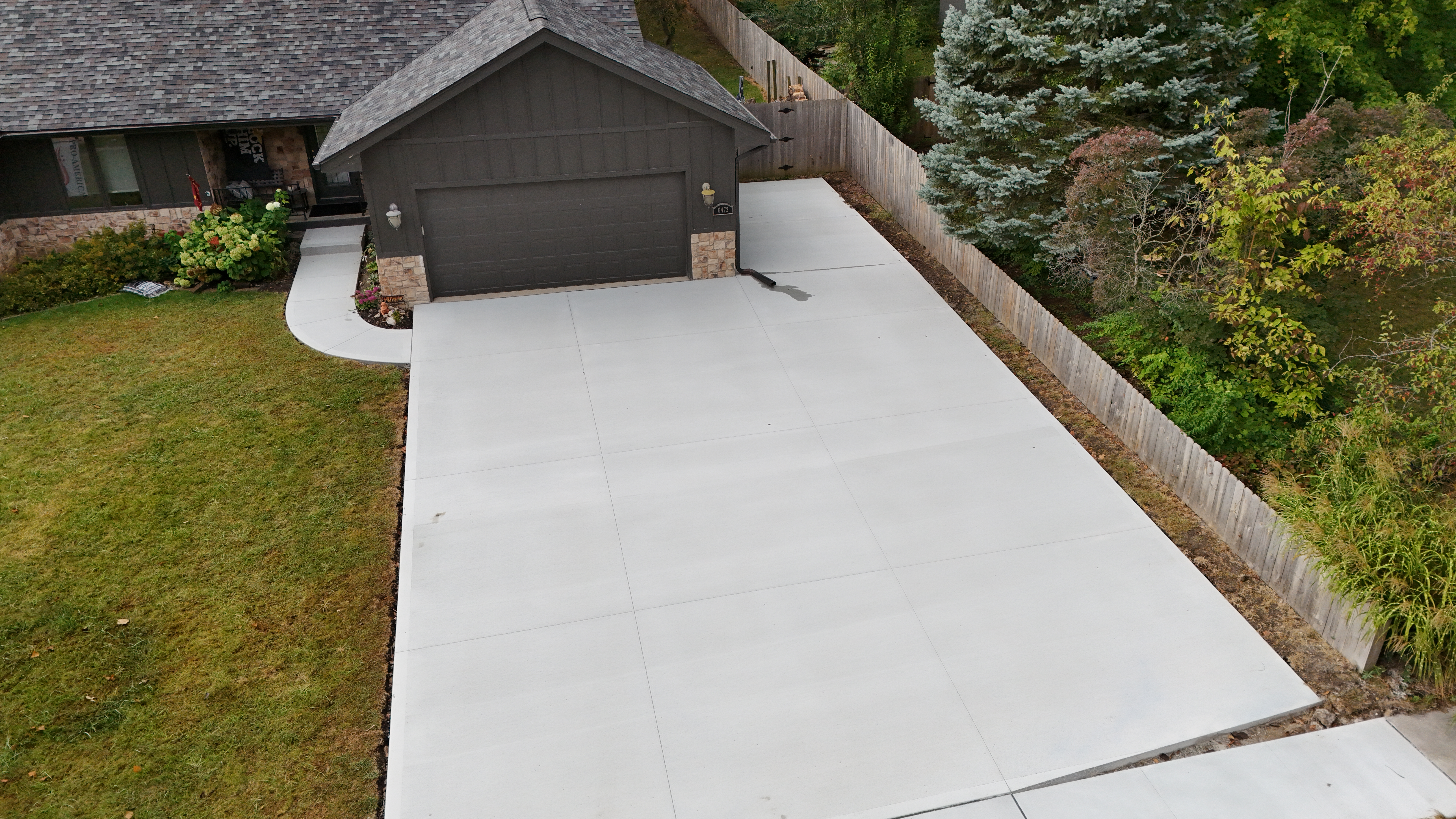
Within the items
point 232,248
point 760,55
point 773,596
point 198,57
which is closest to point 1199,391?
point 773,596

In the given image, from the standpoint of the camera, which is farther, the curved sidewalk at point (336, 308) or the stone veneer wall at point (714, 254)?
the stone veneer wall at point (714, 254)

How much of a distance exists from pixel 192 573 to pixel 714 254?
9.03m

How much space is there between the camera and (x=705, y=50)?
1287 inches

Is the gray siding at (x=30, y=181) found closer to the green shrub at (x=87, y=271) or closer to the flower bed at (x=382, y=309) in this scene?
the green shrub at (x=87, y=271)

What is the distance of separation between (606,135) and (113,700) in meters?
9.74

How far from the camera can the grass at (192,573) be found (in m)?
7.51

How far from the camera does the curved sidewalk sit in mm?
13977

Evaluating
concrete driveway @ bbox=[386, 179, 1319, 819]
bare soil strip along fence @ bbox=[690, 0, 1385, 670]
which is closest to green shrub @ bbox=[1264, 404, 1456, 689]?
bare soil strip along fence @ bbox=[690, 0, 1385, 670]

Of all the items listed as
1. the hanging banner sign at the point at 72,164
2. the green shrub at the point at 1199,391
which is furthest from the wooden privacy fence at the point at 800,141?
the hanging banner sign at the point at 72,164

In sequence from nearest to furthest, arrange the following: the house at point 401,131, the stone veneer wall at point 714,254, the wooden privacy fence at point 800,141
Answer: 1. the house at point 401,131
2. the stone veneer wall at point 714,254
3. the wooden privacy fence at point 800,141

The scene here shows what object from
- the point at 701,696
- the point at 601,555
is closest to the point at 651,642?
the point at 701,696

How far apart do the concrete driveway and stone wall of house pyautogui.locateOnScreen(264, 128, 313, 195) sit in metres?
7.01

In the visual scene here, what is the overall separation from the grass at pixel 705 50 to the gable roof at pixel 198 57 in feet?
34.6

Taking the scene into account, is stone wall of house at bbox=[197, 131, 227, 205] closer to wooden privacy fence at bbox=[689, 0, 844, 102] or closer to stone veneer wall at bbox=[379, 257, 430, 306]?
stone veneer wall at bbox=[379, 257, 430, 306]
